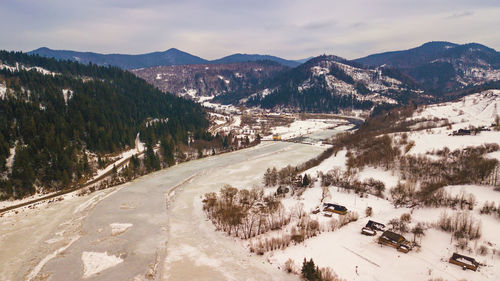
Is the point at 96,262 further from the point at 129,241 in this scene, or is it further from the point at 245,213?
the point at 245,213

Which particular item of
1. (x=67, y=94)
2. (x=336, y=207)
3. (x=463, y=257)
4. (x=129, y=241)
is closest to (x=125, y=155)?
(x=67, y=94)

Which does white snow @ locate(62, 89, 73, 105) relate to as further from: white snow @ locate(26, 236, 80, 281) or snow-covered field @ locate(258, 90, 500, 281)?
snow-covered field @ locate(258, 90, 500, 281)

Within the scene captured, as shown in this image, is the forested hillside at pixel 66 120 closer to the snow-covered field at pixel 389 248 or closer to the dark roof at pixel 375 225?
the snow-covered field at pixel 389 248

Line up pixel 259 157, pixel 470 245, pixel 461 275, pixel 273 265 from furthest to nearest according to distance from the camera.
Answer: pixel 259 157 < pixel 273 265 < pixel 470 245 < pixel 461 275

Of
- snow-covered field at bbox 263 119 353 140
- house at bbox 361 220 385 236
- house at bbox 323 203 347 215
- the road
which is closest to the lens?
the road

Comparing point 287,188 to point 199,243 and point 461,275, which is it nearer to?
point 199,243

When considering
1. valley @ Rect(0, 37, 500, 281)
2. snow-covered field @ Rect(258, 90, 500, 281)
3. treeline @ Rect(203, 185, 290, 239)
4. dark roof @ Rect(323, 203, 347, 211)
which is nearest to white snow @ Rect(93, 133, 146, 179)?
valley @ Rect(0, 37, 500, 281)

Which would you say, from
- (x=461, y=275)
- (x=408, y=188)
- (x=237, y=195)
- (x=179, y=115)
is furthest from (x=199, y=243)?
(x=179, y=115)

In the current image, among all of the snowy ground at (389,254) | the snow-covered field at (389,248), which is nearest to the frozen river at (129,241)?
the snowy ground at (389,254)
